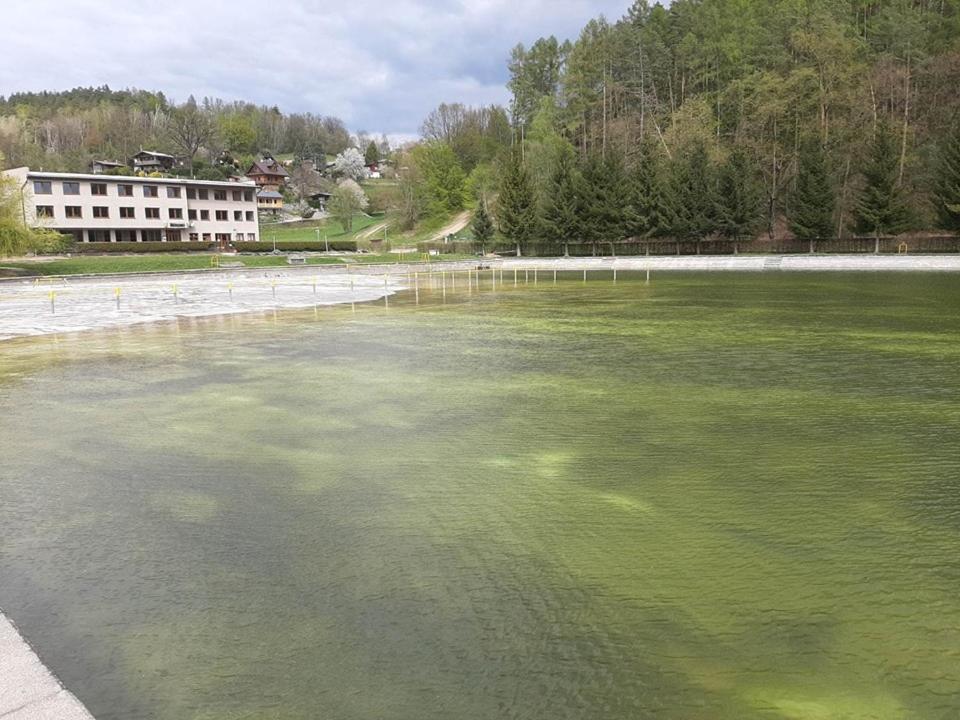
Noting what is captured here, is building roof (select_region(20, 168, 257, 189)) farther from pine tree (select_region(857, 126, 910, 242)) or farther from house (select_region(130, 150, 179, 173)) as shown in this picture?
pine tree (select_region(857, 126, 910, 242))

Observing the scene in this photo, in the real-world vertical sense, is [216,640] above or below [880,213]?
below

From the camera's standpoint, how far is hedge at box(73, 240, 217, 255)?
2854 inches

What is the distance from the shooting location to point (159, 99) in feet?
609

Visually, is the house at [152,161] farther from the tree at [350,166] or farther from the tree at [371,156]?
the tree at [371,156]

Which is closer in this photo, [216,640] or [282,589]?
[216,640]

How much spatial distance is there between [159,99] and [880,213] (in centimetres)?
17686

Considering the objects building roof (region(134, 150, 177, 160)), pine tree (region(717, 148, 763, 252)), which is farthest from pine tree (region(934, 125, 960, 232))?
building roof (region(134, 150, 177, 160))

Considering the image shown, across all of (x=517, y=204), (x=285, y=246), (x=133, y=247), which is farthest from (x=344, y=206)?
(x=133, y=247)

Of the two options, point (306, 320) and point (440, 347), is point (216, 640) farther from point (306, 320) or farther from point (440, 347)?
point (306, 320)

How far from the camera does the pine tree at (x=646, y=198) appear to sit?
74.8 meters

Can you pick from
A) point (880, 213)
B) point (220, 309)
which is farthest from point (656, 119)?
point (220, 309)

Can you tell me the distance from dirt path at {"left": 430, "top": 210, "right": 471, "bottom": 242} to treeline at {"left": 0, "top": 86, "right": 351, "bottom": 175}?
41002mm

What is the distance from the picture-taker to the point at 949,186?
59281 mm

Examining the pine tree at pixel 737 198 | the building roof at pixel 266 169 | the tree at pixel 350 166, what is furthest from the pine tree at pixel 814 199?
the tree at pixel 350 166
